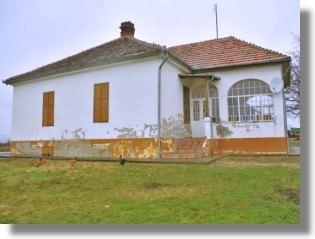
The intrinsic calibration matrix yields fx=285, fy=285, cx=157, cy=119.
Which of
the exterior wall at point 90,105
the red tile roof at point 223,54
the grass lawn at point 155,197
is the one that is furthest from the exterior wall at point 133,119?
the grass lawn at point 155,197

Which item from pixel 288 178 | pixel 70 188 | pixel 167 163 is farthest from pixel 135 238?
pixel 167 163

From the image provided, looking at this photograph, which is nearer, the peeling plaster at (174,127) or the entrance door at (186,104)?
the peeling plaster at (174,127)

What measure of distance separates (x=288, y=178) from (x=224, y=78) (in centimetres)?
824

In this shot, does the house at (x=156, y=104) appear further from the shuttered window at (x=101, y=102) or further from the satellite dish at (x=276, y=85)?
the satellite dish at (x=276, y=85)

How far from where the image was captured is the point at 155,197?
4.79m

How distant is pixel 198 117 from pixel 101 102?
4854 mm

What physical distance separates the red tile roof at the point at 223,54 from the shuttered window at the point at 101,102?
382cm

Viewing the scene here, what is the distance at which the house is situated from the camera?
38.3 feet

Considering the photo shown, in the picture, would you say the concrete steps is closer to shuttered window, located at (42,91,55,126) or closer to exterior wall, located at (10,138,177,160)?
exterior wall, located at (10,138,177,160)

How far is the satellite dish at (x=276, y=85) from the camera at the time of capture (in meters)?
12.5

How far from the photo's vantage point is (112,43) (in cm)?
1577

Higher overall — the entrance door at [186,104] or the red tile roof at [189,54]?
the red tile roof at [189,54]

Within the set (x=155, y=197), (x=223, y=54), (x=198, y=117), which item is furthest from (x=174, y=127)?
(x=155, y=197)

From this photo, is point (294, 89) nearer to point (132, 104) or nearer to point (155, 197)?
point (132, 104)
